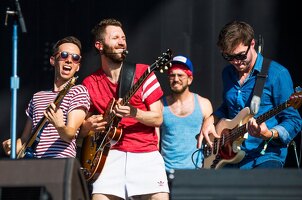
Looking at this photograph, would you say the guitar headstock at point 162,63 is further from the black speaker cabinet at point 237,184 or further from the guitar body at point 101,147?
the black speaker cabinet at point 237,184

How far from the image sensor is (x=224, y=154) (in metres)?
7.39

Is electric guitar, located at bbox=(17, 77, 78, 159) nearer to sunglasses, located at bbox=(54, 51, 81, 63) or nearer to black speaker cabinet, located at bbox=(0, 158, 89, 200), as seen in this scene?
sunglasses, located at bbox=(54, 51, 81, 63)

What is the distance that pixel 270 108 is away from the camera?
23.4ft

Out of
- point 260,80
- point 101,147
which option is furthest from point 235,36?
point 101,147

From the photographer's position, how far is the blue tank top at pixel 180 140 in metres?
8.44

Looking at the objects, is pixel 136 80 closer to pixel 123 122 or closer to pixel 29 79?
pixel 123 122

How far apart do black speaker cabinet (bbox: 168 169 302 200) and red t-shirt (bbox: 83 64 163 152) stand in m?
2.18

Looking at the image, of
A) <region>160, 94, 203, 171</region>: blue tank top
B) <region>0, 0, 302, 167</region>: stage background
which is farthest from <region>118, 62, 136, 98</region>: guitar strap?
<region>0, 0, 302, 167</region>: stage background

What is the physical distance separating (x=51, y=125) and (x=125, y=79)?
0.73 metres

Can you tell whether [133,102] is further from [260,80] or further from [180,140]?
[260,80]

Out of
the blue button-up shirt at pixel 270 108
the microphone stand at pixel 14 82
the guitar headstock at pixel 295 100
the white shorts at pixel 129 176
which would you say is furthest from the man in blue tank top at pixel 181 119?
the microphone stand at pixel 14 82

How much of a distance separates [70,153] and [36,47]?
2340 millimetres

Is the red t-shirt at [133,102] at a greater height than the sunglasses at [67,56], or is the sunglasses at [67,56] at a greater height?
the sunglasses at [67,56]

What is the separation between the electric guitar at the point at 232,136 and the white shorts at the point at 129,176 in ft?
1.50
